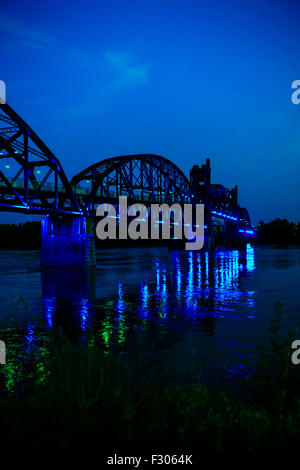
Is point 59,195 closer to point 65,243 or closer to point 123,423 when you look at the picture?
point 65,243

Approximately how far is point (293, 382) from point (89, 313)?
1551 centimetres

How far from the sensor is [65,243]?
5666 centimetres

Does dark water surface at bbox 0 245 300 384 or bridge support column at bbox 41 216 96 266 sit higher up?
bridge support column at bbox 41 216 96 266

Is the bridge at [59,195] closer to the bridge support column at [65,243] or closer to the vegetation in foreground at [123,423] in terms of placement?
the bridge support column at [65,243]

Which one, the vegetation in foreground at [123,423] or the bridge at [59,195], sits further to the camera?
the bridge at [59,195]

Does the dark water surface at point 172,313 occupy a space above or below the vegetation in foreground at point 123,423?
below

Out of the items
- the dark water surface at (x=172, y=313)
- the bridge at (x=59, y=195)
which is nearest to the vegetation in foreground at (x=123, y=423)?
the dark water surface at (x=172, y=313)

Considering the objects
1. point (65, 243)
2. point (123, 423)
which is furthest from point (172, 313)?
point (65, 243)

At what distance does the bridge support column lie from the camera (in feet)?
182

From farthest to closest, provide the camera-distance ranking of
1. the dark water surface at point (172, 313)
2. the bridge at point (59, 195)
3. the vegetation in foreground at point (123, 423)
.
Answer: the bridge at point (59, 195) < the dark water surface at point (172, 313) < the vegetation in foreground at point (123, 423)

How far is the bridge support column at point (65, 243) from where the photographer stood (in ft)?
182

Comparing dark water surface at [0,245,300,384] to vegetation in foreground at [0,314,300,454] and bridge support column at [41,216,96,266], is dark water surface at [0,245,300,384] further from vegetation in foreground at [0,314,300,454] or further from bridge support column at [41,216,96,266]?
bridge support column at [41,216,96,266]

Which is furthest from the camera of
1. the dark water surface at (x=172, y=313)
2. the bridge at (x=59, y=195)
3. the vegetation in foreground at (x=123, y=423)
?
the bridge at (x=59, y=195)

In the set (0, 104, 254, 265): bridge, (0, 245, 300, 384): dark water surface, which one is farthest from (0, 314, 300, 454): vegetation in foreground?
(0, 104, 254, 265): bridge
